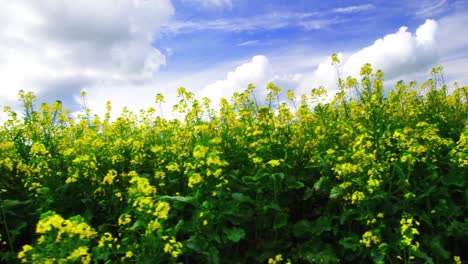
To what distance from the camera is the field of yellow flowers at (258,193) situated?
3688 millimetres

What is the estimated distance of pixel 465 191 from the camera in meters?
4.49

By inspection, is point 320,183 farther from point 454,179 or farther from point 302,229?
point 454,179

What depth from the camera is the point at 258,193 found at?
13.4 feet

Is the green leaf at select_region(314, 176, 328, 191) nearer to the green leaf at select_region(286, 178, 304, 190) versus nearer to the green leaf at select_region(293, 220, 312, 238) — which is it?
the green leaf at select_region(286, 178, 304, 190)

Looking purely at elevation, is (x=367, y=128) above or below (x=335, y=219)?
above

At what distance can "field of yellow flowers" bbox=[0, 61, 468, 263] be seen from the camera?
369 cm

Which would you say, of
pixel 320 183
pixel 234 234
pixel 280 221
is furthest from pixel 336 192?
pixel 234 234

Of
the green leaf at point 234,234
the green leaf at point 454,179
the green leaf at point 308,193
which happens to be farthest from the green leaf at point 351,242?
the green leaf at point 454,179

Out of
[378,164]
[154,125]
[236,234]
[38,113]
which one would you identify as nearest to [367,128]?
[378,164]

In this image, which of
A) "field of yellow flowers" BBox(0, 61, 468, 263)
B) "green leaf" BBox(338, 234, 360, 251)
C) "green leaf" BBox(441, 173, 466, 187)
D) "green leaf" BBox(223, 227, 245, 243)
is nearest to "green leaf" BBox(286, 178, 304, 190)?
"field of yellow flowers" BBox(0, 61, 468, 263)

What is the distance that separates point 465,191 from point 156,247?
3565 millimetres

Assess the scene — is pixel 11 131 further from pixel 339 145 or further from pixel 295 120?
pixel 339 145

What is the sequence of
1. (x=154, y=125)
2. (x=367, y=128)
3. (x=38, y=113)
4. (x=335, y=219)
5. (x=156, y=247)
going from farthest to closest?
(x=154, y=125)
(x=38, y=113)
(x=367, y=128)
(x=335, y=219)
(x=156, y=247)

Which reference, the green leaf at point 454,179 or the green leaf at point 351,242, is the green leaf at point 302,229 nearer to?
the green leaf at point 351,242
